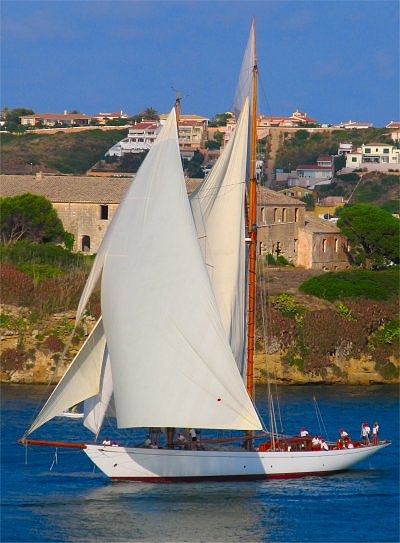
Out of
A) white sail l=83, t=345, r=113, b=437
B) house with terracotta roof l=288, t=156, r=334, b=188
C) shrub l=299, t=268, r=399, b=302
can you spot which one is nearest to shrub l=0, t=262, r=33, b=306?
shrub l=299, t=268, r=399, b=302

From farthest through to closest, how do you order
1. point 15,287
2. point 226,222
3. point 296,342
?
point 15,287 < point 296,342 < point 226,222

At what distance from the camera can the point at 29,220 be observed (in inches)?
3044

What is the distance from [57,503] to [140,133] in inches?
5236

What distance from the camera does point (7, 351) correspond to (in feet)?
186

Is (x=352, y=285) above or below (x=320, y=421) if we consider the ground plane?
above

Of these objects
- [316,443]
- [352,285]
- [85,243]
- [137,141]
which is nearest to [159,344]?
[316,443]

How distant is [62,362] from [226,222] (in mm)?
19518

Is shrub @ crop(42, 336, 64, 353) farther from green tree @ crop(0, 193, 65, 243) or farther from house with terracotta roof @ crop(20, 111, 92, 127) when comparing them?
house with terracotta roof @ crop(20, 111, 92, 127)

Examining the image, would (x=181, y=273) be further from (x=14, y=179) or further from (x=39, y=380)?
(x=14, y=179)

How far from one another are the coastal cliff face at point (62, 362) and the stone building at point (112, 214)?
19.9 meters

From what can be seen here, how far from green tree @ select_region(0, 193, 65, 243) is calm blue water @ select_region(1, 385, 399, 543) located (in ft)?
118

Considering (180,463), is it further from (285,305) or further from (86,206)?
(86,206)

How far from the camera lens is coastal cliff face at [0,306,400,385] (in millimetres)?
56250

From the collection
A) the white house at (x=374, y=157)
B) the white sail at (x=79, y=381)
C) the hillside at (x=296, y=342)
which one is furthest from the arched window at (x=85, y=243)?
the white house at (x=374, y=157)
